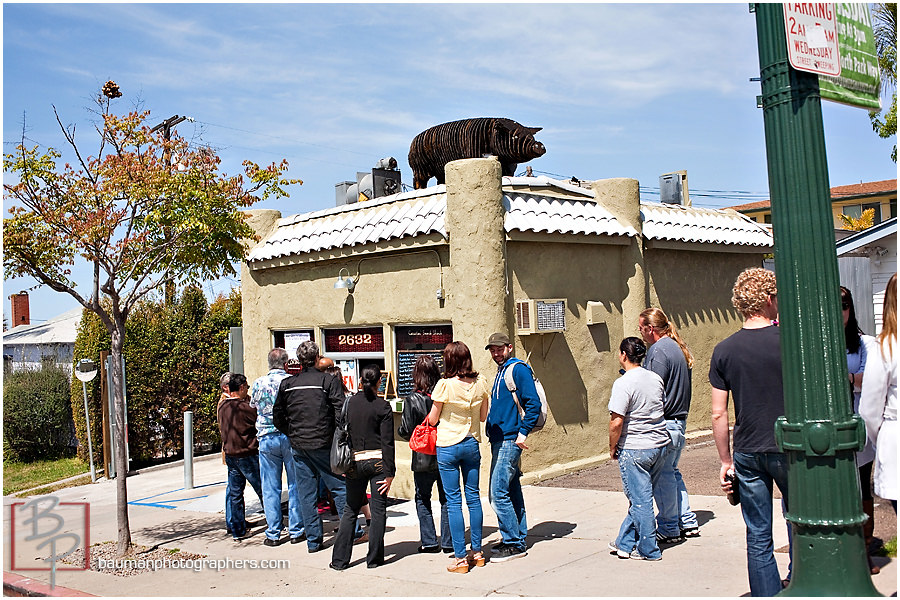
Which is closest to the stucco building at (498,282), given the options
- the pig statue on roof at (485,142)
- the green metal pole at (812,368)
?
the pig statue on roof at (485,142)

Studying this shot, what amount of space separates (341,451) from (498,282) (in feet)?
10.8

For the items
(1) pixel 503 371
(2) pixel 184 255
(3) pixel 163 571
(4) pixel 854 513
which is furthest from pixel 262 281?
(4) pixel 854 513

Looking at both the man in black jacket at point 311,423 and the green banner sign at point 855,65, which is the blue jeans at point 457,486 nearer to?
the man in black jacket at point 311,423

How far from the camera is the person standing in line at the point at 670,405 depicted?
679cm

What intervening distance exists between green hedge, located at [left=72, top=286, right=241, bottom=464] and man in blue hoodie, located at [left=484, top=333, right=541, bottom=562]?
9.71 metres

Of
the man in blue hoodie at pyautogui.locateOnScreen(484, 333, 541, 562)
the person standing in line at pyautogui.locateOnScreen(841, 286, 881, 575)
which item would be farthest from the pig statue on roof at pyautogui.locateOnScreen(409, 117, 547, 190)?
the person standing in line at pyautogui.locateOnScreen(841, 286, 881, 575)

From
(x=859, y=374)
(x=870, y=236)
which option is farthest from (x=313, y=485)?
(x=870, y=236)

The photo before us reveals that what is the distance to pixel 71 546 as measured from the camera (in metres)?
8.77

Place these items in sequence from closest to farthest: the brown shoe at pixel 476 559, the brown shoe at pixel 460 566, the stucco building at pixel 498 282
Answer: the brown shoe at pixel 460 566, the brown shoe at pixel 476 559, the stucco building at pixel 498 282

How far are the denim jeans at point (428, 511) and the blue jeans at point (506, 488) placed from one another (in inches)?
19.8

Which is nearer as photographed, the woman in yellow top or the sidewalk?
the sidewalk

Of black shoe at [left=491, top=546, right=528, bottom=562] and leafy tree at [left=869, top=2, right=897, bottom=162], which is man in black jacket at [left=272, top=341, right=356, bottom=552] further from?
leafy tree at [left=869, top=2, right=897, bottom=162]

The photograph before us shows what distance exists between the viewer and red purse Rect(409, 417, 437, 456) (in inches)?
273

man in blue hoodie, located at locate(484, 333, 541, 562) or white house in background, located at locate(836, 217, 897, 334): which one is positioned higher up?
white house in background, located at locate(836, 217, 897, 334)
